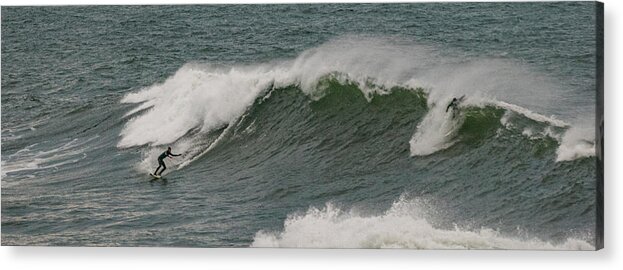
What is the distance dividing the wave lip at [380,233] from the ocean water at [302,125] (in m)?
0.01

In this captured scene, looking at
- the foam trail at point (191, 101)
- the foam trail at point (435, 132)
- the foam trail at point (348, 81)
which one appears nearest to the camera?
the foam trail at point (348, 81)

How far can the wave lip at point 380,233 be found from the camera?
1100 cm

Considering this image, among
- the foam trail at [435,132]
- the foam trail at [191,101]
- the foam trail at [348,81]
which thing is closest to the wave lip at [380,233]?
the foam trail at [435,132]

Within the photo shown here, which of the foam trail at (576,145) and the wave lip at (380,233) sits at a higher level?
the foam trail at (576,145)

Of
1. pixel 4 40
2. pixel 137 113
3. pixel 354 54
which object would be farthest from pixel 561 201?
pixel 4 40

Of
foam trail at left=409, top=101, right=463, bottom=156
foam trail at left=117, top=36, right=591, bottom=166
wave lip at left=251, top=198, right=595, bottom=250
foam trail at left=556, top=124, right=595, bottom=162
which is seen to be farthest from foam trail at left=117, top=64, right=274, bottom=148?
foam trail at left=556, top=124, right=595, bottom=162

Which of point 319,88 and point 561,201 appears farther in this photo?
point 319,88

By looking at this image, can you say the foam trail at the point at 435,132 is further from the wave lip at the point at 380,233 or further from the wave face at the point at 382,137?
the wave lip at the point at 380,233

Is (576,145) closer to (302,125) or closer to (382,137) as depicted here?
(382,137)

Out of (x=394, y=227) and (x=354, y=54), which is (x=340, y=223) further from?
(x=354, y=54)

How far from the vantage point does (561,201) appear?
10883 millimetres

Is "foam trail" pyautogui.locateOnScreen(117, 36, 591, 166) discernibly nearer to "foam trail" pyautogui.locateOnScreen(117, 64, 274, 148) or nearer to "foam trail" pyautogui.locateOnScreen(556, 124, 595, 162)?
"foam trail" pyautogui.locateOnScreen(117, 64, 274, 148)

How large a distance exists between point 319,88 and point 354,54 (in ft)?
1.62

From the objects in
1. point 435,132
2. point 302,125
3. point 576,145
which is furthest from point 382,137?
point 576,145
